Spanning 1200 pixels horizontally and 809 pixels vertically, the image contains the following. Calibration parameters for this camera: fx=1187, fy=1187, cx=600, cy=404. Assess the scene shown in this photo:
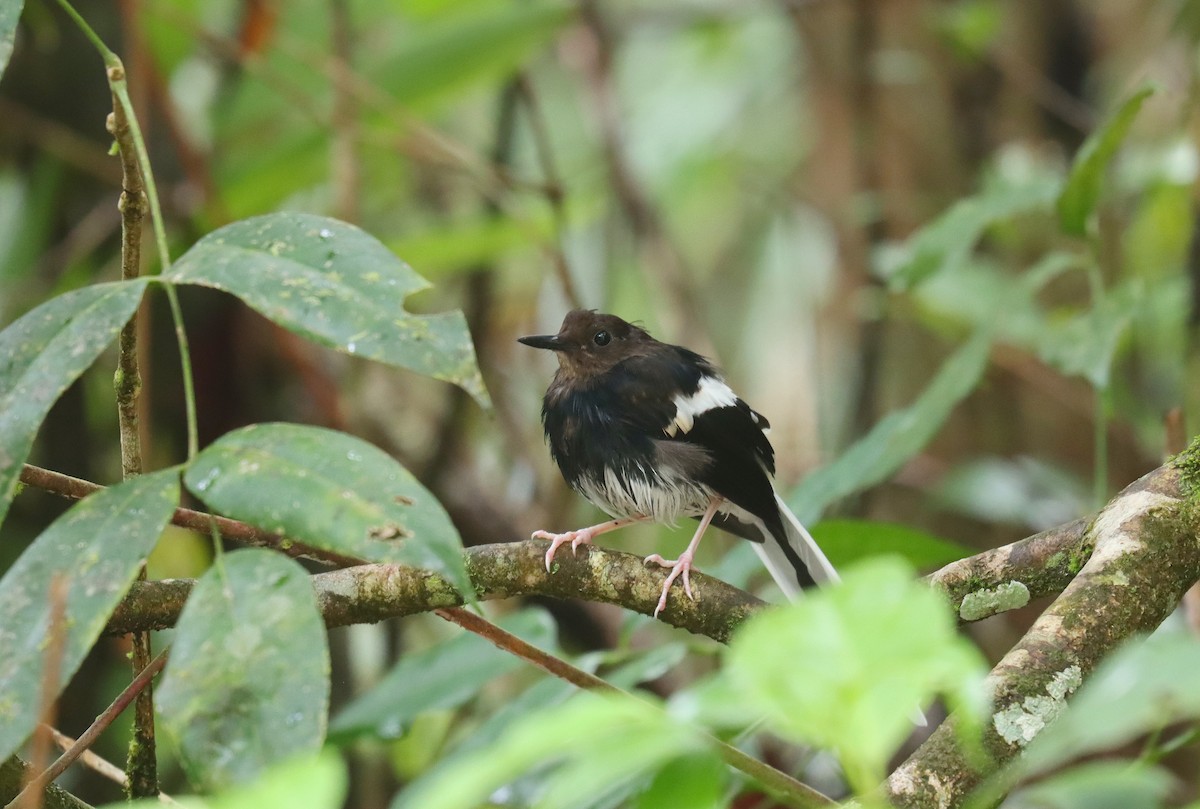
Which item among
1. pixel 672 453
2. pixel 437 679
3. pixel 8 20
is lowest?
pixel 437 679

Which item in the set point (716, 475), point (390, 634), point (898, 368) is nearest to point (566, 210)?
point (898, 368)

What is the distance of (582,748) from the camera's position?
59 cm

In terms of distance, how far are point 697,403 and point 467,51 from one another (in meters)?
1.92

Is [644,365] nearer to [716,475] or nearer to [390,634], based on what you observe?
[716,475]

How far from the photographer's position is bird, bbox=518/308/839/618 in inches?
103

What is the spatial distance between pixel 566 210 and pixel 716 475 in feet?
7.51

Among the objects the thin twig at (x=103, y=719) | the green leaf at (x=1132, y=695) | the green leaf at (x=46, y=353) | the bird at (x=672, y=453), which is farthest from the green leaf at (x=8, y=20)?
the bird at (x=672, y=453)

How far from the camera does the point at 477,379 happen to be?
103 cm

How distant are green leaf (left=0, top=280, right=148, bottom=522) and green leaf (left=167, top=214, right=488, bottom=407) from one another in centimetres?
7

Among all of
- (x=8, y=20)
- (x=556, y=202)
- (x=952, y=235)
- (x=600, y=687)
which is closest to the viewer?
(x=8, y=20)

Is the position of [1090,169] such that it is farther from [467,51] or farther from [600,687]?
[467,51]

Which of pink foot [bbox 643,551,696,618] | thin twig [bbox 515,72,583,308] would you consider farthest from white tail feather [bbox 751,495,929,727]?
thin twig [bbox 515,72,583,308]

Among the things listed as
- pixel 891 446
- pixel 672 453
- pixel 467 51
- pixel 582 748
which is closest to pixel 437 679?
pixel 672 453

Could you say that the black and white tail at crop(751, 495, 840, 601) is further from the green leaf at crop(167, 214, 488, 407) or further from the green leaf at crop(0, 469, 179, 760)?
the green leaf at crop(0, 469, 179, 760)
